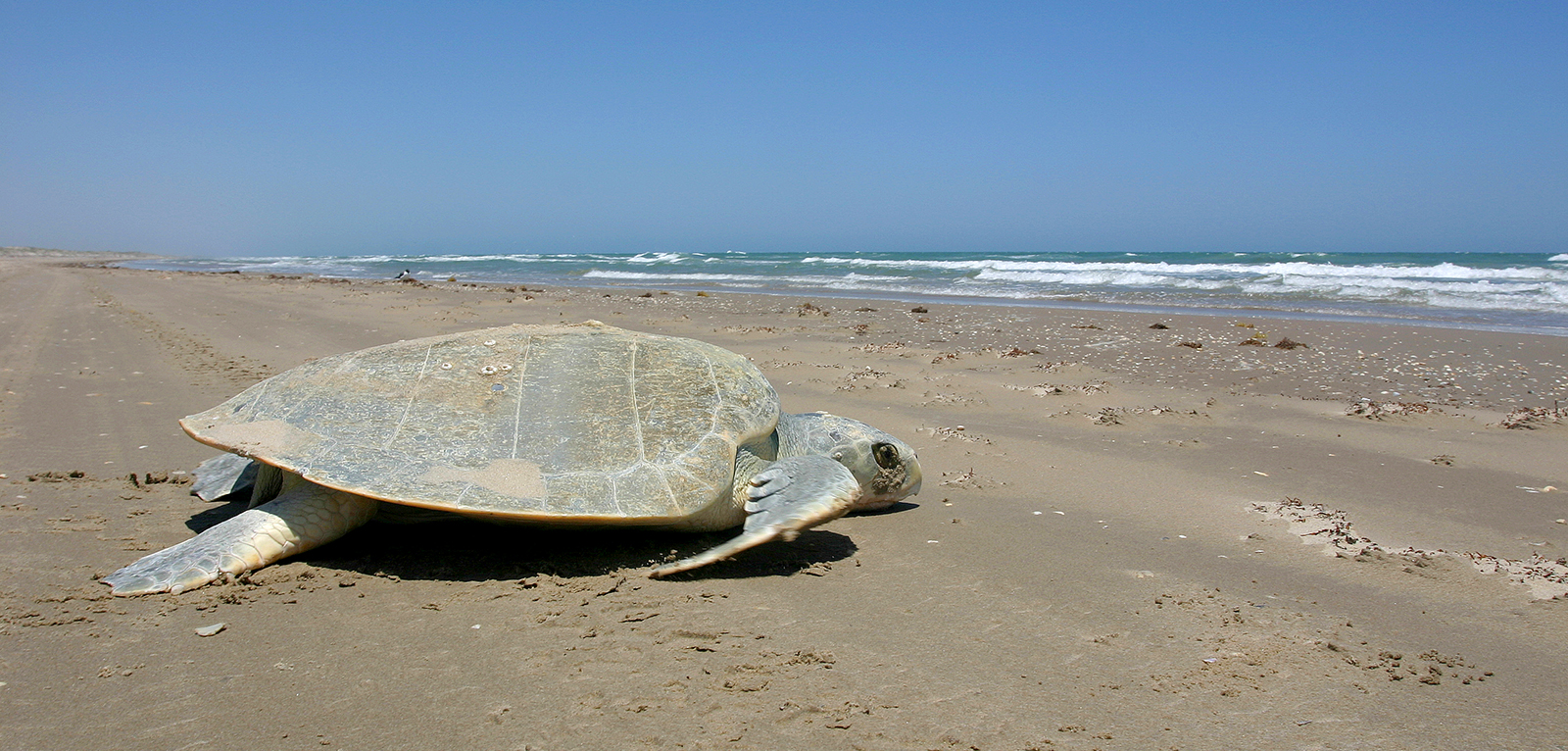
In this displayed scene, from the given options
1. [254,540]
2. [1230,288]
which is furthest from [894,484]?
[1230,288]

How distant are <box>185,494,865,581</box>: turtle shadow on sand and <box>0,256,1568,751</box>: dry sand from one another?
2cm

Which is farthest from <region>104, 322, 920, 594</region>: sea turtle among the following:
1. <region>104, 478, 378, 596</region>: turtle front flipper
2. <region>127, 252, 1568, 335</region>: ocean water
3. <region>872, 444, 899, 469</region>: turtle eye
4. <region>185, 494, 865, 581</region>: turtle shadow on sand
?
<region>127, 252, 1568, 335</region>: ocean water

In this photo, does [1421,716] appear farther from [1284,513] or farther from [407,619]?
[407,619]

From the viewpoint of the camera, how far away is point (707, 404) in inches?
146

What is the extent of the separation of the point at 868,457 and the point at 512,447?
68.9 inches

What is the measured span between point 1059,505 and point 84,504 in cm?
494

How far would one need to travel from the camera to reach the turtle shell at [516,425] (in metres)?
3.18

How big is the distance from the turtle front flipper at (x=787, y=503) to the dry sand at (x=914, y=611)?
0.14m

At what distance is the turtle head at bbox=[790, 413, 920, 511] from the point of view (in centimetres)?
414

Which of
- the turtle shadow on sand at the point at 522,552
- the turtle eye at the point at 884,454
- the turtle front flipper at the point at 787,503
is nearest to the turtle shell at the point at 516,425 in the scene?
the turtle front flipper at the point at 787,503

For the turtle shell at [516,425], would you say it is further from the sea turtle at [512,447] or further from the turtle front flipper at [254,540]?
the turtle front flipper at [254,540]

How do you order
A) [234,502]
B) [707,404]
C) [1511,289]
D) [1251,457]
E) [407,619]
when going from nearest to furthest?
1. [407,619]
2. [707,404]
3. [234,502]
4. [1251,457]
5. [1511,289]

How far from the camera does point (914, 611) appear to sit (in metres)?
3.01

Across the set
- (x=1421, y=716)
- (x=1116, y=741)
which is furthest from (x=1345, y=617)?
(x=1116, y=741)
